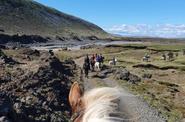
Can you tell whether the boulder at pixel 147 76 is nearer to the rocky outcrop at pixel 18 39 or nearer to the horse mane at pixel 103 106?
the horse mane at pixel 103 106

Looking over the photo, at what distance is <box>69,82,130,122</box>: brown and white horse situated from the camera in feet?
10.2

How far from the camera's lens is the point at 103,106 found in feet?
10.4

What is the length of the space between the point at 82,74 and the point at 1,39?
106 m

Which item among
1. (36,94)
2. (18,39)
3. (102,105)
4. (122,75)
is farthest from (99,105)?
(18,39)

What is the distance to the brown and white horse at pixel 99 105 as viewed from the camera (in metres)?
3.11

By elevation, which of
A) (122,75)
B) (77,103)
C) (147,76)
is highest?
(77,103)

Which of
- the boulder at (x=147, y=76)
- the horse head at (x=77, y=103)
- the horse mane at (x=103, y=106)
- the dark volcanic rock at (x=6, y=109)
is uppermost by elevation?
the horse mane at (x=103, y=106)

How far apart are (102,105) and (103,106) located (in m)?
0.03

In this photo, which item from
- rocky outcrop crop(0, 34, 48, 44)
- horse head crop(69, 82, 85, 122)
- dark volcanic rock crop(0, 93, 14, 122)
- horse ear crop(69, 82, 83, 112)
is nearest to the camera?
horse head crop(69, 82, 85, 122)

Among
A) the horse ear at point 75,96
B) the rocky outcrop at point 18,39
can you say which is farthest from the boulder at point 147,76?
the rocky outcrop at point 18,39

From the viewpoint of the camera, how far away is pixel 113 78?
1913 inches

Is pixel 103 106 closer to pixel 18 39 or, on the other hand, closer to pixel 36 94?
pixel 36 94

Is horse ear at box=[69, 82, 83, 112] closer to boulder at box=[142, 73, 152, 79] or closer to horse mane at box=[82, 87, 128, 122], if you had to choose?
horse mane at box=[82, 87, 128, 122]

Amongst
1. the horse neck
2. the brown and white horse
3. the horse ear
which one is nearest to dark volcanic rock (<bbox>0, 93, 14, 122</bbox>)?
the horse ear
